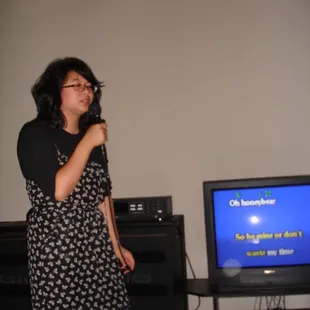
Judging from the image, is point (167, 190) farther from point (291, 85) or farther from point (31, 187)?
point (31, 187)

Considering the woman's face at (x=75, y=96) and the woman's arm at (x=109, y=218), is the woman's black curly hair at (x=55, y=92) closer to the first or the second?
the woman's face at (x=75, y=96)

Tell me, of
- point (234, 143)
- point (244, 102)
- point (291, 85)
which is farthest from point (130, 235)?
point (291, 85)

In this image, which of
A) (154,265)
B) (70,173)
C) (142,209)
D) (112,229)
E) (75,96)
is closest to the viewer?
A: (70,173)

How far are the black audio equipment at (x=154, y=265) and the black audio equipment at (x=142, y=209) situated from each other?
0.09m

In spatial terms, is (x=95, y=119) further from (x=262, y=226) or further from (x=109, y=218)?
(x=262, y=226)

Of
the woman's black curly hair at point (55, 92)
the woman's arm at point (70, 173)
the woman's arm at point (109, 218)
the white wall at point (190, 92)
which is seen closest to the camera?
the woman's arm at point (70, 173)

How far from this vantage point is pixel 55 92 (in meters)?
1.66

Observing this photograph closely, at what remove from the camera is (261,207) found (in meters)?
2.21

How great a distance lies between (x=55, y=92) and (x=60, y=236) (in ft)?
1.66

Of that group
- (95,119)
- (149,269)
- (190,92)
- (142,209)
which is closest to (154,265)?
(149,269)

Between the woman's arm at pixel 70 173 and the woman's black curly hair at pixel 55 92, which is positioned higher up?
the woman's black curly hair at pixel 55 92

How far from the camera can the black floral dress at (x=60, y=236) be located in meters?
1.52

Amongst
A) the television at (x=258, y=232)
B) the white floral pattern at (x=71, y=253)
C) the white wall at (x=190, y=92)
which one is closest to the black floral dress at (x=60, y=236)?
the white floral pattern at (x=71, y=253)

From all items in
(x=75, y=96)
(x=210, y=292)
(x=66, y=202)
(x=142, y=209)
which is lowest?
(x=210, y=292)
